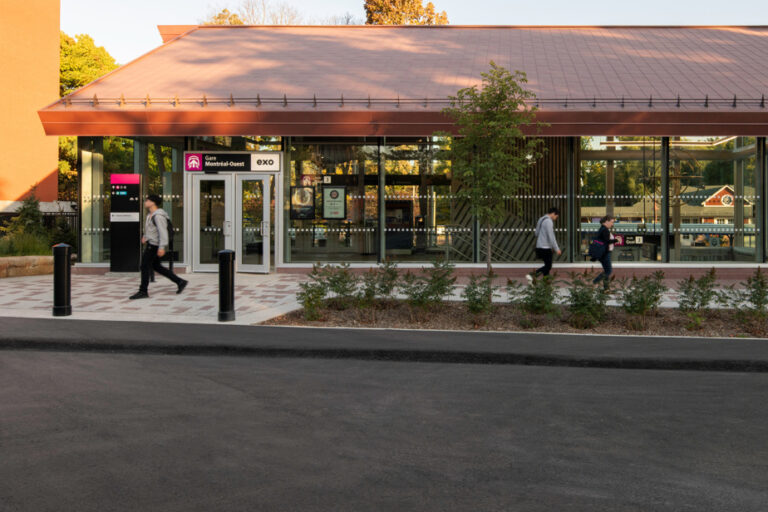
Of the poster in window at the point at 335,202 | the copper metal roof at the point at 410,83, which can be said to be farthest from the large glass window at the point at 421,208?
the copper metal roof at the point at 410,83

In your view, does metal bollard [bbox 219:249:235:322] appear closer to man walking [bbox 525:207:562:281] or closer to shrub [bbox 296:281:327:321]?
shrub [bbox 296:281:327:321]

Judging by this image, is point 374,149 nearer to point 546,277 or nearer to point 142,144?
point 142,144

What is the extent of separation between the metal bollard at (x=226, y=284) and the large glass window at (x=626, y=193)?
9.72 m

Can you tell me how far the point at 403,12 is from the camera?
48125mm

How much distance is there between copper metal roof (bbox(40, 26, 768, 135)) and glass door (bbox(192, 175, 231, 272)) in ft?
5.65

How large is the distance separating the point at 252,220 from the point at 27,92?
17.9 meters

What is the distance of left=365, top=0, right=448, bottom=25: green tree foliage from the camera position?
4788 cm

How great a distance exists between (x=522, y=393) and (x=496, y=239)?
11213 mm

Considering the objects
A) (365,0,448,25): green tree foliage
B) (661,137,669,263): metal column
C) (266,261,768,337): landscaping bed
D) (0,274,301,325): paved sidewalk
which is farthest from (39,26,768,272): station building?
(365,0,448,25): green tree foliage

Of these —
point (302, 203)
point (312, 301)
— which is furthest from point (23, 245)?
point (312, 301)

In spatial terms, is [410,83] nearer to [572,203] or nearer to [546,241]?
[572,203]

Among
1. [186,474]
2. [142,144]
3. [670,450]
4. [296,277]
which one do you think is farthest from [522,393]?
[142,144]

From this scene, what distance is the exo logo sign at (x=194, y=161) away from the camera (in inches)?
696

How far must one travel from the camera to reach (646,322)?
32.7ft
